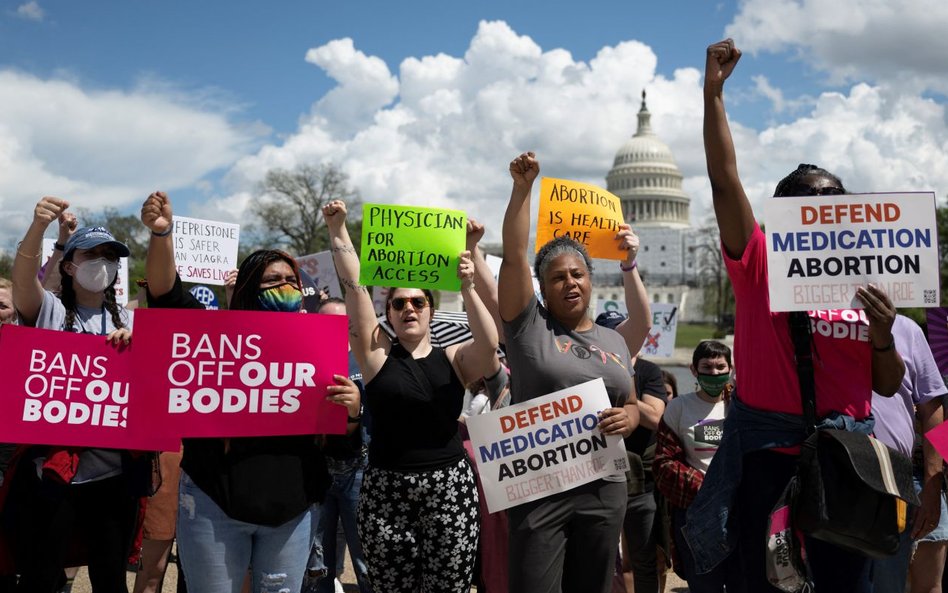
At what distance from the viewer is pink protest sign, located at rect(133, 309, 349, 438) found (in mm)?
3338

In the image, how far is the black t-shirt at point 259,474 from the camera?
3146 millimetres

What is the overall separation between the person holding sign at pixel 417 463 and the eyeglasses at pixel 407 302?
0.09 metres

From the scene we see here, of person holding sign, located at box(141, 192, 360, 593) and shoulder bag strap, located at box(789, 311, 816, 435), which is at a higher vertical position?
shoulder bag strap, located at box(789, 311, 816, 435)

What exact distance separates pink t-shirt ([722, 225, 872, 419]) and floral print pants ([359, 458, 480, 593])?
54.1 inches

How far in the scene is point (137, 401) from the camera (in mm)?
3365

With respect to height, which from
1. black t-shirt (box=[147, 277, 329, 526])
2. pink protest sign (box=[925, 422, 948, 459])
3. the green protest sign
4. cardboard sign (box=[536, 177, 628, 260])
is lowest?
black t-shirt (box=[147, 277, 329, 526])

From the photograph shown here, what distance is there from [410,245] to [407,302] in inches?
27.2

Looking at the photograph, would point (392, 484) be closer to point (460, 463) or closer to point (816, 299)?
point (460, 463)

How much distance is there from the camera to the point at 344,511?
196 inches

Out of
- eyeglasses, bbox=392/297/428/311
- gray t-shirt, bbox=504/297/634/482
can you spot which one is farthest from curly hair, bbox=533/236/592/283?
eyeglasses, bbox=392/297/428/311

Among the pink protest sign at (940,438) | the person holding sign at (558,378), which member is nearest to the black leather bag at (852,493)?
the pink protest sign at (940,438)

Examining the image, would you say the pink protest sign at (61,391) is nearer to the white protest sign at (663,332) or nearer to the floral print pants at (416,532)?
the floral print pants at (416,532)

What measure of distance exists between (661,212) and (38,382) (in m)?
128

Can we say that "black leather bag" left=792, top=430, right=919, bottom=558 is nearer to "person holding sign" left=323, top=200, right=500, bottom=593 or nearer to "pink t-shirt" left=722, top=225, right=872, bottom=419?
"pink t-shirt" left=722, top=225, right=872, bottom=419
